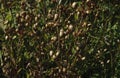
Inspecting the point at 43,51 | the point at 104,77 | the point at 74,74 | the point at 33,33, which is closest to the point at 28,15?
the point at 33,33

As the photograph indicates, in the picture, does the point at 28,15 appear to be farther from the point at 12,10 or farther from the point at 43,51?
the point at 12,10

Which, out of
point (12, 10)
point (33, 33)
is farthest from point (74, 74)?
point (12, 10)

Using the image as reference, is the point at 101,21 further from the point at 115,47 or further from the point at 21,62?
the point at 21,62

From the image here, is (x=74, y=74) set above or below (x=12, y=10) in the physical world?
below

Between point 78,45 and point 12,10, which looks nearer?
point 78,45

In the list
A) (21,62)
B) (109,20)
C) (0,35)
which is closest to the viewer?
(21,62)

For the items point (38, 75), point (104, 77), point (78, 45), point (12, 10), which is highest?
point (12, 10)

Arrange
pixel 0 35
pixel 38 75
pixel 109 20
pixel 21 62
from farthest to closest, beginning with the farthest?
1. pixel 109 20
2. pixel 0 35
3. pixel 21 62
4. pixel 38 75
